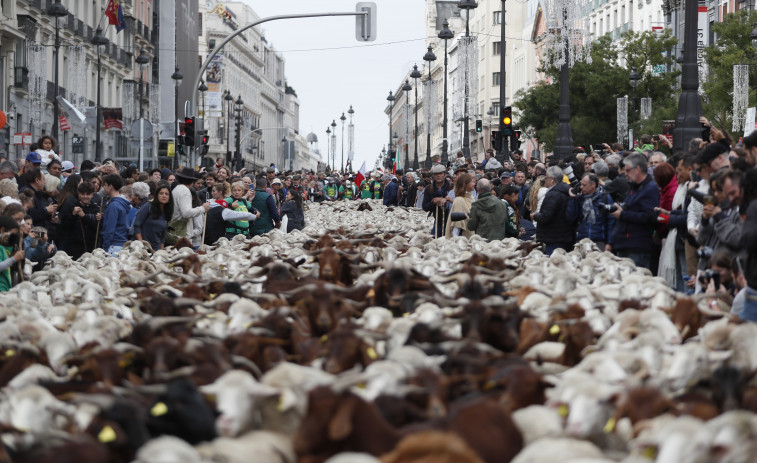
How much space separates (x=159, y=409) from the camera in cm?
513

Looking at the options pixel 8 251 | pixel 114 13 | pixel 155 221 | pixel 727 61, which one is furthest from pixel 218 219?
pixel 727 61

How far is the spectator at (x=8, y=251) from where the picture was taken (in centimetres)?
1176

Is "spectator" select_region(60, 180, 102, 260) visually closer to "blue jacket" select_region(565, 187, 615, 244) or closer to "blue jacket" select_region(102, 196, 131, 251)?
"blue jacket" select_region(102, 196, 131, 251)

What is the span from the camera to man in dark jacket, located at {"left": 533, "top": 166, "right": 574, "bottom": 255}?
50.2 feet

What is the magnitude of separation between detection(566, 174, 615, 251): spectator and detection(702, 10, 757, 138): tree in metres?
34.2

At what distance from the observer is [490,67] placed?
115 m

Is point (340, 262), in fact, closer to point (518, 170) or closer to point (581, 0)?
point (518, 170)

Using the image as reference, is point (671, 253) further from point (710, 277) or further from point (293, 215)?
point (293, 215)

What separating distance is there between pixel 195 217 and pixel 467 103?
31295 mm

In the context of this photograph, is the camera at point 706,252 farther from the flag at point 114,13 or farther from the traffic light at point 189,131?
the flag at point 114,13

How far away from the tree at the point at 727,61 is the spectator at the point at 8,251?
129ft

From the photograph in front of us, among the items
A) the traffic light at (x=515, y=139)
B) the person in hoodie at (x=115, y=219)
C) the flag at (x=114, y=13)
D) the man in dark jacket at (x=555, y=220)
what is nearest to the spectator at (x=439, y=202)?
the man in dark jacket at (x=555, y=220)

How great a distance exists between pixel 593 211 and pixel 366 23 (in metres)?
17.7

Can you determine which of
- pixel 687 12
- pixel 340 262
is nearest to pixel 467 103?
pixel 687 12
